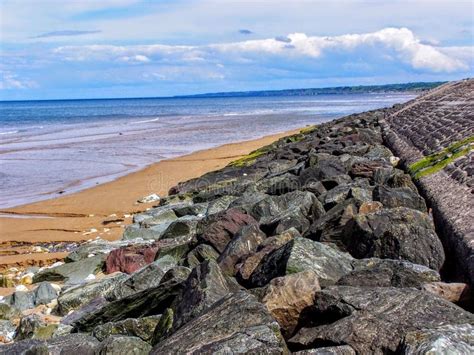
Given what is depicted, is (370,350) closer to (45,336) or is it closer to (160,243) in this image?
(45,336)

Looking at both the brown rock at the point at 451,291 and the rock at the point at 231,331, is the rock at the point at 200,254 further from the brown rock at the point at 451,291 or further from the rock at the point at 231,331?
the brown rock at the point at 451,291

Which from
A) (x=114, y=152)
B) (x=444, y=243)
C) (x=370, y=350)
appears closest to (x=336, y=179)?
(x=444, y=243)

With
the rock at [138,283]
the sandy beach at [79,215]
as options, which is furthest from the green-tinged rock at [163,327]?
the sandy beach at [79,215]

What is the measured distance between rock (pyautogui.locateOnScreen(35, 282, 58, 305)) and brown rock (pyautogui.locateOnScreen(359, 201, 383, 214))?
429 cm

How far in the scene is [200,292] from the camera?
217 inches

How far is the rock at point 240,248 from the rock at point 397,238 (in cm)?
120

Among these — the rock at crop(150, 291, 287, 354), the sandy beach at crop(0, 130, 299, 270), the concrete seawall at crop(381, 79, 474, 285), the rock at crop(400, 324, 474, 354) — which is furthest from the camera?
the sandy beach at crop(0, 130, 299, 270)

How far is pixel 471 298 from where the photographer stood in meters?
5.16

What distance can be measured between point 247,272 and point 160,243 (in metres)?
3.74

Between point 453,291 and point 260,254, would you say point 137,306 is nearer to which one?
point 260,254

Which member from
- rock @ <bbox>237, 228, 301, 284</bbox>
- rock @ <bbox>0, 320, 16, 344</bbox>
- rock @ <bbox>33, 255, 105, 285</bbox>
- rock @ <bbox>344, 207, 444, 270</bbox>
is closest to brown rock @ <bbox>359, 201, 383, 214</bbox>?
rock @ <bbox>344, 207, 444, 270</bbox>

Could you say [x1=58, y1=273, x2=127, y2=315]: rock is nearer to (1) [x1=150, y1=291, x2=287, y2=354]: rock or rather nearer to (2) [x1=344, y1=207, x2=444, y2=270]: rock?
(2) [x1=344, y1=207, x2=444, y2=270]: rock

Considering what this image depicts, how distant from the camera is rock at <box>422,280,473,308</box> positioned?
16.9 ft

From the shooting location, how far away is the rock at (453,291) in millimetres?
5137
